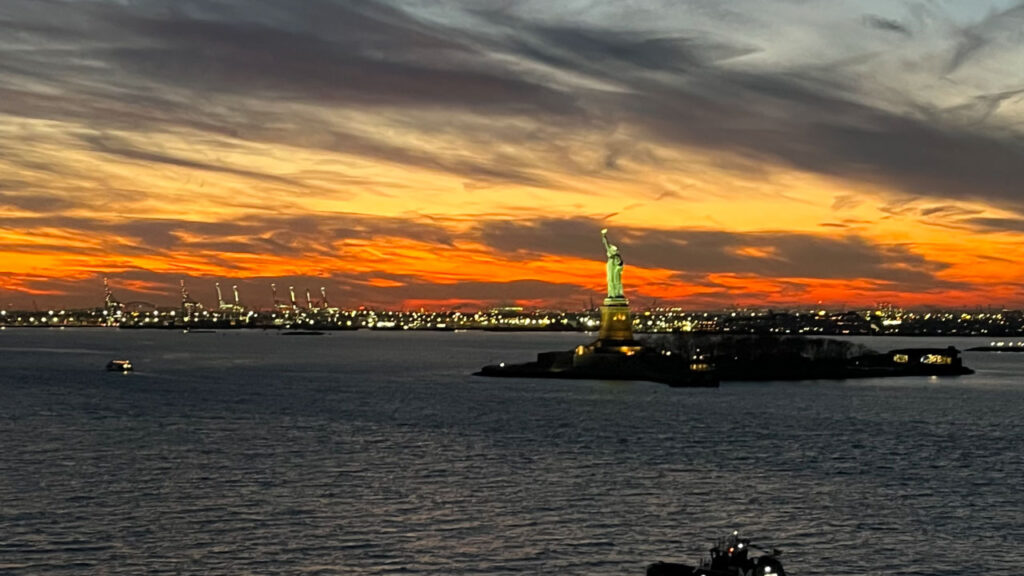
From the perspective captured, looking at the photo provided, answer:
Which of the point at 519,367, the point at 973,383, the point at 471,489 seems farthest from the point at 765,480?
the point at 973,383

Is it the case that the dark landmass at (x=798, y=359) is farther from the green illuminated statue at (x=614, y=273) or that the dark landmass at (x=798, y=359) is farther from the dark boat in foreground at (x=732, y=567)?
the dark boat in foreground at (x=732, y=567)

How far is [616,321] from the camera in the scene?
115 meters

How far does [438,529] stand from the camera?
3897 cm

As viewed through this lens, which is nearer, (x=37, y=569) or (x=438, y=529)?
(x=37, y=569)

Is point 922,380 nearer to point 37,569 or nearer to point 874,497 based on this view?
point 874,497

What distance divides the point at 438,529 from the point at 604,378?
80.0m

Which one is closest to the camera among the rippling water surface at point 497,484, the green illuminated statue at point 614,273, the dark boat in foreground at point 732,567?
the dark boat in foreground at point 732,567

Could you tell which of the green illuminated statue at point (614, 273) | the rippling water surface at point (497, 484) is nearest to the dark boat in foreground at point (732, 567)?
the rippling water surface at point (497, 484)

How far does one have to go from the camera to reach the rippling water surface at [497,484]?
3562cm

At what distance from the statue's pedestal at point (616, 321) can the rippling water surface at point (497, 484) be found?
61.1 ft

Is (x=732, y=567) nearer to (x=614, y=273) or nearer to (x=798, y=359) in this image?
(x=614, y=273)

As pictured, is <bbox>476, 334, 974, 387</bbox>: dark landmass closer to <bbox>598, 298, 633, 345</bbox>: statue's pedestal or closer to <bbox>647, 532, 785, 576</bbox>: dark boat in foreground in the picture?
<bbox>598, 298, 633, 345</bbox>: statue's pedestal

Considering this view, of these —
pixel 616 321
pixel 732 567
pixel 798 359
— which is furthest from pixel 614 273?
pixel 732 567

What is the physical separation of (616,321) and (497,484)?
220 feet
